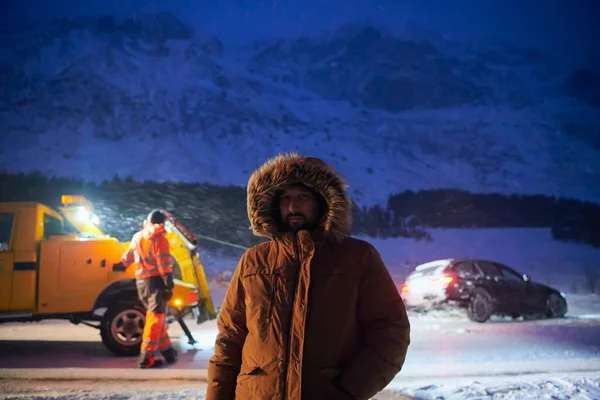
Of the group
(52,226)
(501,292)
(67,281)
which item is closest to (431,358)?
(501,292)

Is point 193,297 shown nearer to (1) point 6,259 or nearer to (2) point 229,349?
(1) point 6,259

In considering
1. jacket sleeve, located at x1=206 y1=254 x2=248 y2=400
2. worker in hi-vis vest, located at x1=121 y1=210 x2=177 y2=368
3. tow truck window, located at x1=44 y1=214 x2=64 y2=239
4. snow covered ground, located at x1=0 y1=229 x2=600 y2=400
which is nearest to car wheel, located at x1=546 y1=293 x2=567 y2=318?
snow covered ground, located at x1=0 y1=229 x2=600 y2=400

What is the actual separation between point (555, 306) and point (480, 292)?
1797mm

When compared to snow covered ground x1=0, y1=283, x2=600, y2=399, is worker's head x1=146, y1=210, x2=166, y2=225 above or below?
above

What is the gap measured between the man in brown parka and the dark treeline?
29.2 ft

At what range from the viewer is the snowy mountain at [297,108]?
14.1 meters

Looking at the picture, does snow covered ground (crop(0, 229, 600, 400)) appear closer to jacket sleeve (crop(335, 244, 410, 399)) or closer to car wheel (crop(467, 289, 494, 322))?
car wheel (crop(467, 289, 494, 322))

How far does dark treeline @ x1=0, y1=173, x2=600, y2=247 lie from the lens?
37.6ft

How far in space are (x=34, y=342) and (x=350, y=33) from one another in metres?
20.5

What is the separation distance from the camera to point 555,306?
9.20m

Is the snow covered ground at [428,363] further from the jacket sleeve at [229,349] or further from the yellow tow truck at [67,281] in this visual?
the jacket sleeve at [229,349]

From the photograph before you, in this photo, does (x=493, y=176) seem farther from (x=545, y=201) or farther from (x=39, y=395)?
(x=39, y=395)

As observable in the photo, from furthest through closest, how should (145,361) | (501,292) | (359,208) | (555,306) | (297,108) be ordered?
(297,108), (359,208), (555,306), (501,292), (145,361)

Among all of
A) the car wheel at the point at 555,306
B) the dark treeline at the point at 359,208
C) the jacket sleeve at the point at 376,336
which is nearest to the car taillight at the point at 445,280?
the car wheel at the point at 555,306
